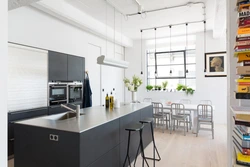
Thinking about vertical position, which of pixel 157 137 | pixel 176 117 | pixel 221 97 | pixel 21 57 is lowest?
pixel 157 137

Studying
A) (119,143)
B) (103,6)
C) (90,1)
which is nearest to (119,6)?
(103,6)

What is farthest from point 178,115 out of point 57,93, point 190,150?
point 57,93

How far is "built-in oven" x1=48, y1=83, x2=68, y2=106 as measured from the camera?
3.95 metres

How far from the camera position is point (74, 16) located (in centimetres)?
441

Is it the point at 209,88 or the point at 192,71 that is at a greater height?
the point at 192,71

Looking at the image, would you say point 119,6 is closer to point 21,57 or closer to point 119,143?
point 21,57

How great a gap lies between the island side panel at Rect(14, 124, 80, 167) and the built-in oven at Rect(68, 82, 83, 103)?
227cm

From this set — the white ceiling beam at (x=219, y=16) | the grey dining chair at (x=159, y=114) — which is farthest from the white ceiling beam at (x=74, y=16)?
the white ceiling beam at (x=219, y=16)

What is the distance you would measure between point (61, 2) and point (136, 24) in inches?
99.0

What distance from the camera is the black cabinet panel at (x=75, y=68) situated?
4.48 m

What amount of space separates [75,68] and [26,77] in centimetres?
144

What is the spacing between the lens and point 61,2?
4.00 m

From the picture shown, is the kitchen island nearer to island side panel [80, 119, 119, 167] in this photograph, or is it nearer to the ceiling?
island side panel [80, 119, 119, 167]

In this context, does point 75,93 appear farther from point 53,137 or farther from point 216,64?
point 216,64
